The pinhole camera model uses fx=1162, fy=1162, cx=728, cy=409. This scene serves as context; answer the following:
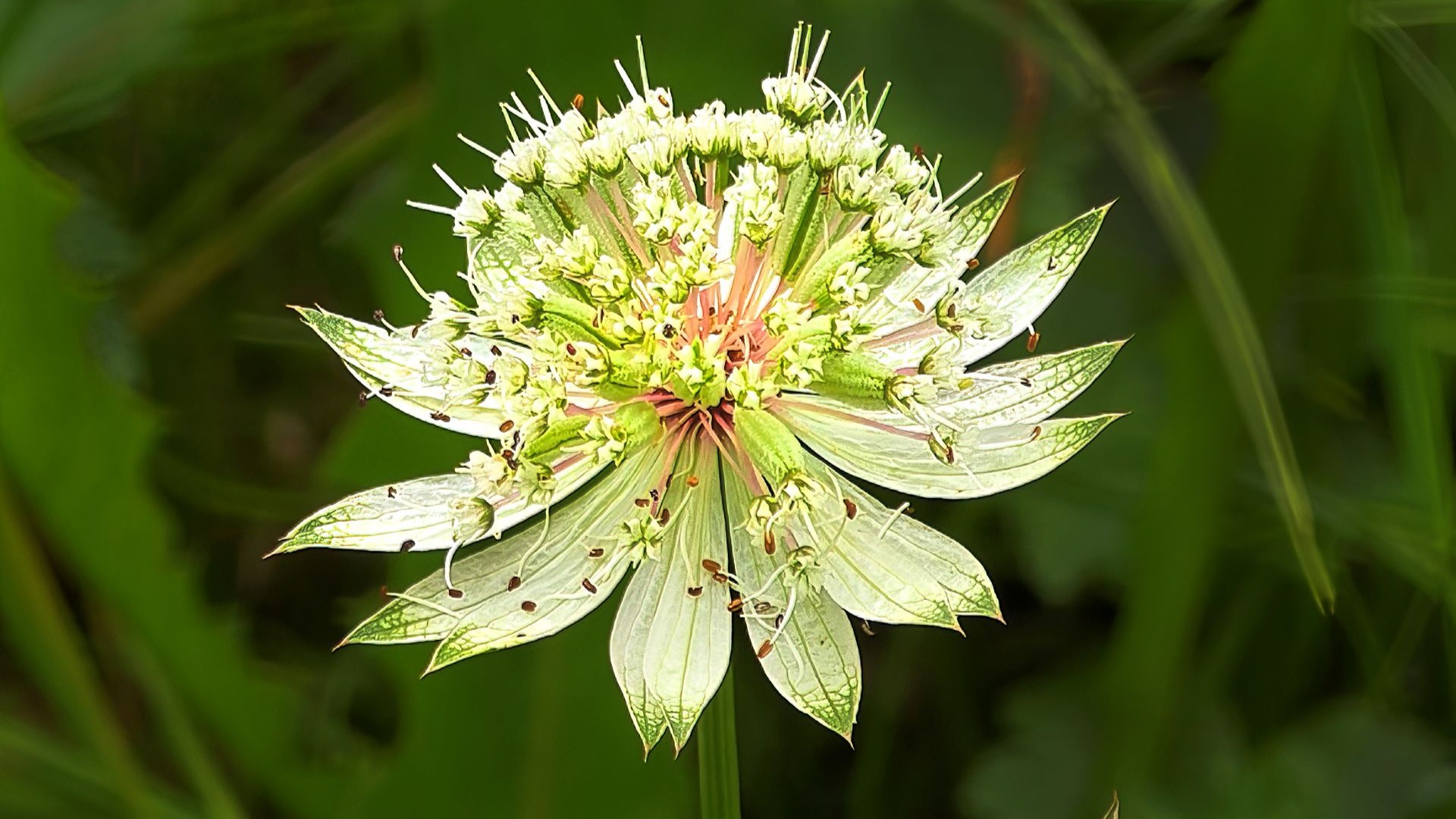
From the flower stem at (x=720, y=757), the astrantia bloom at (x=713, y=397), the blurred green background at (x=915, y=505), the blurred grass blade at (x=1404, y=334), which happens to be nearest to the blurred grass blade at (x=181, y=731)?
the blurred green background at (x=915, y=505)

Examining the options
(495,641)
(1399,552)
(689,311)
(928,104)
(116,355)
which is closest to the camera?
(495,641)

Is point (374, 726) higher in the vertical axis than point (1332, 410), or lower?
lower

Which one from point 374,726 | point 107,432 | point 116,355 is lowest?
point 374,726

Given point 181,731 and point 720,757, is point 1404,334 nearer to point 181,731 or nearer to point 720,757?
point 720,757

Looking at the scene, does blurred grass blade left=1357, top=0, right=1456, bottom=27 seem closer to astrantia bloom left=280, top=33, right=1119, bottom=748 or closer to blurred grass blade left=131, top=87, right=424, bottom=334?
astrantia bloom left=280, top=33, right=1119, bottom=748

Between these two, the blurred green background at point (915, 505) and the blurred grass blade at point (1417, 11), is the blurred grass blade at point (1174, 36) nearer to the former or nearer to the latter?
the blurred green background at point (915, 505)

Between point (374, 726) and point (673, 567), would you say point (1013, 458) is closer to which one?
point (673, 567)

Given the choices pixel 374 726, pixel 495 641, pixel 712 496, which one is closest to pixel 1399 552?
pixel 712 496
